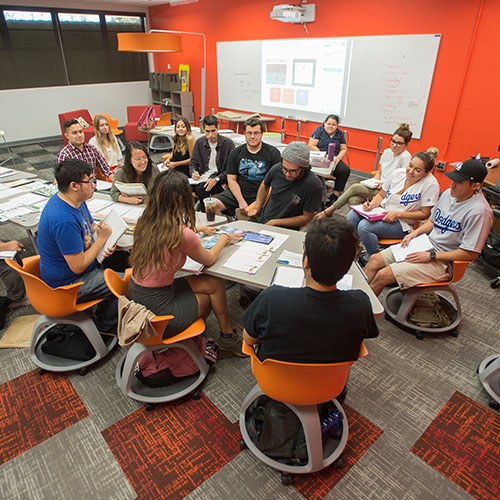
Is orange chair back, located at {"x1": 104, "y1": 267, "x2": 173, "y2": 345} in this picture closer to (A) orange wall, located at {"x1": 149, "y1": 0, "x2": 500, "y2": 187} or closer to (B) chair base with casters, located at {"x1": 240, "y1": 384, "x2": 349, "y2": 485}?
(B) chair base with casters, located at {"x1": 240, "y1": 384, "x2": 349, "y2": 485}

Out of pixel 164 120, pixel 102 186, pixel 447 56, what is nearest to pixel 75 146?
pixel 102 186

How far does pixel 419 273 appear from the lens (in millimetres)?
2475

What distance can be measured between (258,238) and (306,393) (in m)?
1.11

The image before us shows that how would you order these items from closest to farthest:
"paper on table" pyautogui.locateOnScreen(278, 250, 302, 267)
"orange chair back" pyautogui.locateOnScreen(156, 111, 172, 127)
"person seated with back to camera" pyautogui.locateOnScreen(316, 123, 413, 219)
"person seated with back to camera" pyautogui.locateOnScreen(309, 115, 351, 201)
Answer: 1. "paper on table" pyautogui.locateOnScreen(278, 250, 302, 267)
2. "person seated with back to camera" pyautogui.locateOnScreen(316, 123, 413, 219)
3. "person seated with back to camera" pyautogui.locateOnScreen(309, 115, 351, 201)
4. "orange chair back" pyautogui.locateOnScreen(156, 111, 172, 127)

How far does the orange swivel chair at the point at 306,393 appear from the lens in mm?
1412

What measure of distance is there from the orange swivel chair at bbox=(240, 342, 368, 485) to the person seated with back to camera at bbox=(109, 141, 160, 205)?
1.90 m

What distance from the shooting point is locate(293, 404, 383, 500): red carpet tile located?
5.41 feet

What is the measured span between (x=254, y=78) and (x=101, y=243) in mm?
6248

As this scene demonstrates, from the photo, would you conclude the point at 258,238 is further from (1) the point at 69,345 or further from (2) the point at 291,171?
(1) the point at 69,345

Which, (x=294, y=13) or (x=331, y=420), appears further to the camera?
(x=294, y=13)

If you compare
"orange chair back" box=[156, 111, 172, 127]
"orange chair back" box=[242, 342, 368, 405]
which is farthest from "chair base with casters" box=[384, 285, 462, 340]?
"orange chair back" box=[156, 111, 172, 127]

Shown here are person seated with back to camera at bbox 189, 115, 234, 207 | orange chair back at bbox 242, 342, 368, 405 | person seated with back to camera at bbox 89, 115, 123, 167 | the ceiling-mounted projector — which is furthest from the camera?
the ceiling-mounted projector

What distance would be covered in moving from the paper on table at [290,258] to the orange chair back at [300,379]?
651mm

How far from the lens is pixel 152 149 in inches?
290
